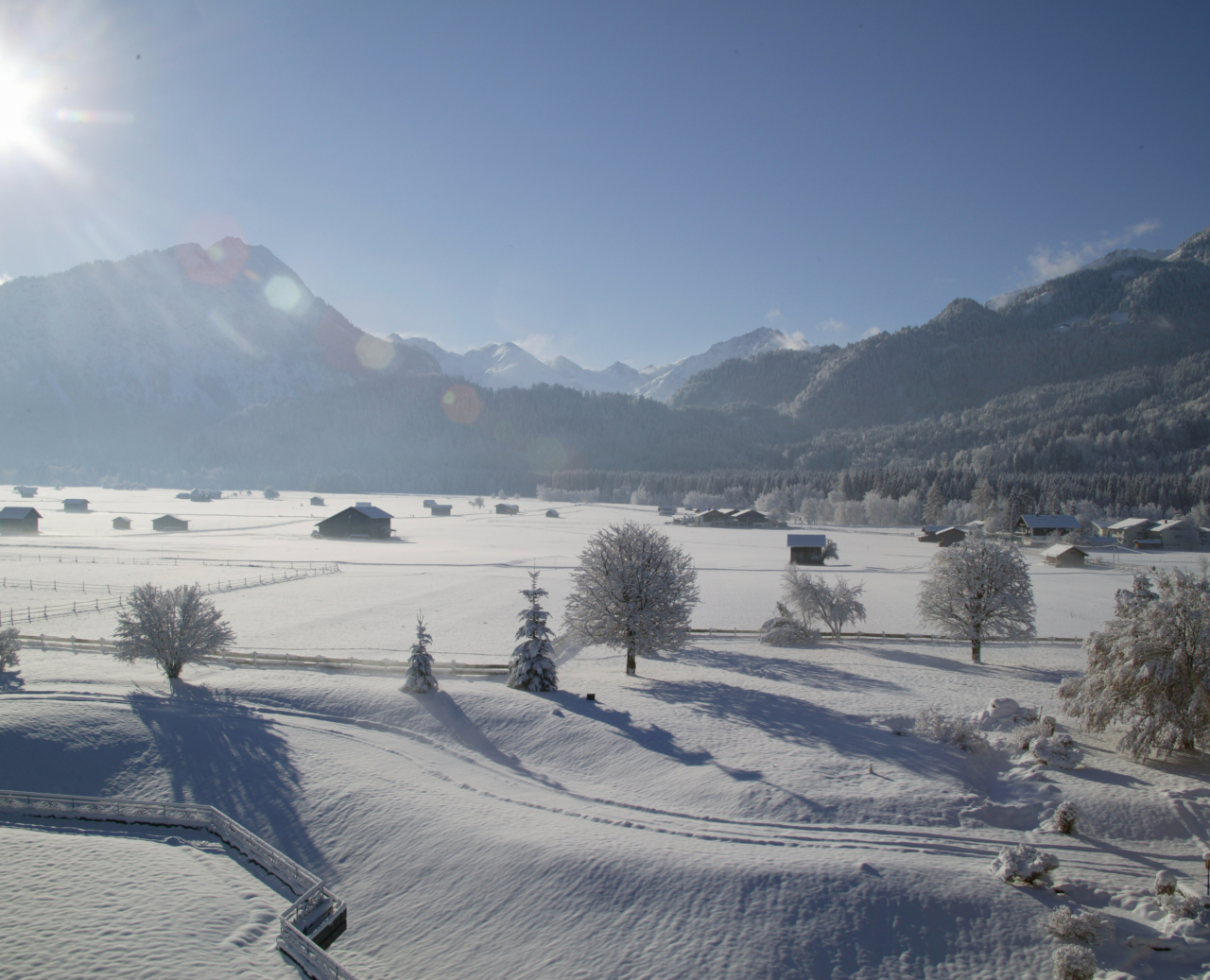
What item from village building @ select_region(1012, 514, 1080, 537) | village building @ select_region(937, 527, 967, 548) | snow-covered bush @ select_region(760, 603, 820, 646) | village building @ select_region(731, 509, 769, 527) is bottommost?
snow-covered bush @ select_region(760, 603, 820, 646)

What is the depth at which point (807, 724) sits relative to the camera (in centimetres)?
2428

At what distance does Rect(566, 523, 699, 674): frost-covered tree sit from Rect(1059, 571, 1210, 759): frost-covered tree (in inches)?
687

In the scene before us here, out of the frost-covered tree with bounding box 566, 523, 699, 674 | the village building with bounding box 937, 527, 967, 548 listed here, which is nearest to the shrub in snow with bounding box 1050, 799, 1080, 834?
the frost-covered tree with bounding box 566, 523, 699, 674

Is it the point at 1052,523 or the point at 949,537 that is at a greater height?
the point at 1052,523

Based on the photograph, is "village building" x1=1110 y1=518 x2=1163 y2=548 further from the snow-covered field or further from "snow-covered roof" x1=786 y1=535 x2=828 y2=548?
the snow-covered field

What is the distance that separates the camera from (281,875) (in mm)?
15289

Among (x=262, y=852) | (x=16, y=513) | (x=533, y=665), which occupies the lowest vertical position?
(x=262, y=852)

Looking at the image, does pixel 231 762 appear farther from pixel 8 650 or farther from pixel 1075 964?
pixel 1075 964

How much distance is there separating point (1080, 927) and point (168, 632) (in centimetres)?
3467

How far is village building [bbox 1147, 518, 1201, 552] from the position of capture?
97.1m

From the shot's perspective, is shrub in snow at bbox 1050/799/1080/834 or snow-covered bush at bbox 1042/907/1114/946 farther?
shrub in snow at bbox 1050/799/1080/834

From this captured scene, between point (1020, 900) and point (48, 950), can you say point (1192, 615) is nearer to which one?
point (1020, 900)

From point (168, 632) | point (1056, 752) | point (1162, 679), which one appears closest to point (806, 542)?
point (1162, 679)

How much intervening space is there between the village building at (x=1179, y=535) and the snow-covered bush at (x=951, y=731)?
4224 inches
